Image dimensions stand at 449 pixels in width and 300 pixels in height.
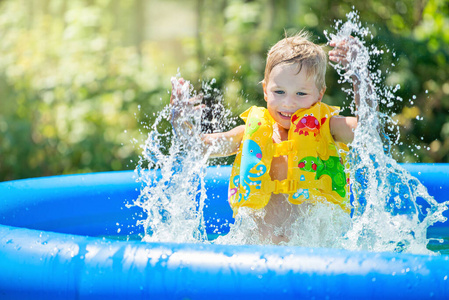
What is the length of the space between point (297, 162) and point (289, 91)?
0.32m

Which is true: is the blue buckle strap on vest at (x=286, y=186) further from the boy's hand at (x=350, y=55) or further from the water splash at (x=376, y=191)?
the boy's hand at (x=350, y=55)

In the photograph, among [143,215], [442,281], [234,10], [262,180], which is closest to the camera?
[442,281]

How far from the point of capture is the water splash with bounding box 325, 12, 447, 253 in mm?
2922

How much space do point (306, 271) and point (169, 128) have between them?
3.58 m

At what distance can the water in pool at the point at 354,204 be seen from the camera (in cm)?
302

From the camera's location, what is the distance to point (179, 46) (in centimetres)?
725

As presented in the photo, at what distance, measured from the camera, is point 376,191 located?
343cm

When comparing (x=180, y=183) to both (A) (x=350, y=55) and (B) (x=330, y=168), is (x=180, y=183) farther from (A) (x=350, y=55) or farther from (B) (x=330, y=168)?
(A) (x=350, y=55)

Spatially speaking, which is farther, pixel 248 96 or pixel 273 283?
pixel 248 96

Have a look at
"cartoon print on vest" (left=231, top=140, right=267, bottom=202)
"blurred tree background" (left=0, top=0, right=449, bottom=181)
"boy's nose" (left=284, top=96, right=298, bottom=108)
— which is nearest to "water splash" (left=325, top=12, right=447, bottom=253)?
"boy's nose" (left=284, top=96, right=298, bottom=108)

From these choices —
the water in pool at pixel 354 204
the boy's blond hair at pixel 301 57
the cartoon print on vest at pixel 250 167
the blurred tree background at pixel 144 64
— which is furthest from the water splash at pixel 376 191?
the blurred tree background at pixel 144 64

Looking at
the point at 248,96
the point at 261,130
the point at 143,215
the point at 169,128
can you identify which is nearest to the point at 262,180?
the point at 261,130

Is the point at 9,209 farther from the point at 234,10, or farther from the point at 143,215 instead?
the point at 234,10

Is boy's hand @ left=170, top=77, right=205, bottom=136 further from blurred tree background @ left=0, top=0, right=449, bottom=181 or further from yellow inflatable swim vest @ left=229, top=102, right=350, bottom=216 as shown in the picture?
blurred tree background @ left=0, top=0, right=449, bottom=181
